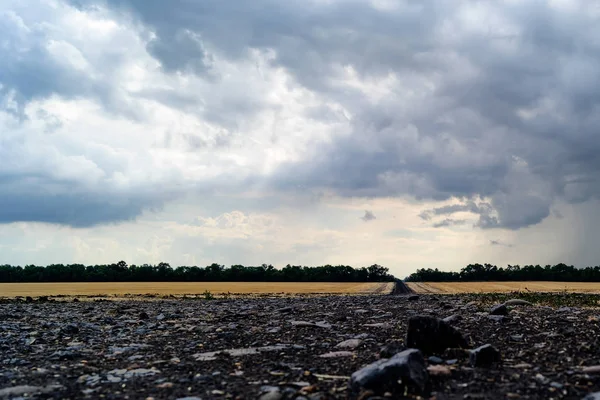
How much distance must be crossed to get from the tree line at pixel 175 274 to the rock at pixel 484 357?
73668 mm

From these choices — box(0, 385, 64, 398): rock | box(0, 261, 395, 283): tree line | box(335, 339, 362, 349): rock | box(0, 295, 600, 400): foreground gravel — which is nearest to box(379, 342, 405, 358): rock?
box(0, 295, 600, 400): foreground gravel

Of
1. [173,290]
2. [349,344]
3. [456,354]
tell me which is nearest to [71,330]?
[349,344]

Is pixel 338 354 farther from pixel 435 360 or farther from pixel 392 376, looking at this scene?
pixel 392 376

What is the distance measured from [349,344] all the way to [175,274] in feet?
245

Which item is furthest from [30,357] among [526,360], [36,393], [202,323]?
[526,360]

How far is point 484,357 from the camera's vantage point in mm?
6637

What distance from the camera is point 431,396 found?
213 inches

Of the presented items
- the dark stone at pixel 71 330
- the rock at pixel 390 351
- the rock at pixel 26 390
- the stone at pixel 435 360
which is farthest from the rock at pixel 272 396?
the dark stone at pixel 71 330

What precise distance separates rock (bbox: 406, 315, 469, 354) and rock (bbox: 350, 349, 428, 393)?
5.51ft

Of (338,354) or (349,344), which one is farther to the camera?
(349,344)

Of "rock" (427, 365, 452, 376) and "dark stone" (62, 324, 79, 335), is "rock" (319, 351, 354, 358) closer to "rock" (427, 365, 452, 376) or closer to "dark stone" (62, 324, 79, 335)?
"rock" (427, 365, 452, 376)

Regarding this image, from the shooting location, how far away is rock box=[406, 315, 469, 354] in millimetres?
7316

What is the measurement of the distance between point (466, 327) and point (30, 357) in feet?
27.4

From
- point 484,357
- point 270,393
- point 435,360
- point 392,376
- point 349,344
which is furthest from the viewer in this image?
point 349,344
